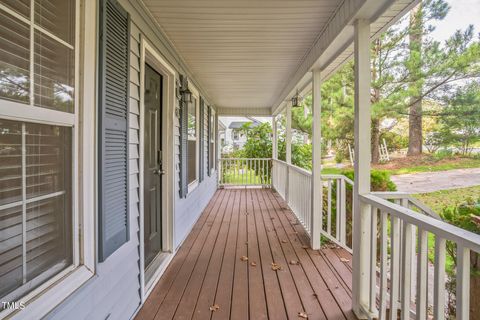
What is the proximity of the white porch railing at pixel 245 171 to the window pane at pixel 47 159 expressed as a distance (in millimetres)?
7167

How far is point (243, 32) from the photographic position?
273 cm

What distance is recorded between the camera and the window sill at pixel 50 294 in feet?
3.36

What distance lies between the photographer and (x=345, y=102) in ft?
25.0

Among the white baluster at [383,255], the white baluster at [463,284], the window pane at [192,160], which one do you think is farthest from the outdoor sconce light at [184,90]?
the white baluster at [463,284]

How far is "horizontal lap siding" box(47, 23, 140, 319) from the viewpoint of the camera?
136 centimetres

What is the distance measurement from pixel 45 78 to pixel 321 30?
2.40m

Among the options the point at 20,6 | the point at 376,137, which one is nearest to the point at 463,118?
the point at 376,137

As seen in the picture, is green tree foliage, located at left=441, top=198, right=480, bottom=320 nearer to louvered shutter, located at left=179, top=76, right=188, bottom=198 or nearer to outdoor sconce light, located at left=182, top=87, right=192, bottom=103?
louvered shutter, located at left=179, top=76, right=188, bottom=198

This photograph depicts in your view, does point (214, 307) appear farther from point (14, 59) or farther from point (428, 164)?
point (428, 164)

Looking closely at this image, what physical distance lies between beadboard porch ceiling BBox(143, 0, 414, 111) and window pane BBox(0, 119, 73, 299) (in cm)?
158

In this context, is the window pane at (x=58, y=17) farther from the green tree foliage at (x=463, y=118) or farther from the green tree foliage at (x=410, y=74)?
the green tree foliage at (x=410, y=74)

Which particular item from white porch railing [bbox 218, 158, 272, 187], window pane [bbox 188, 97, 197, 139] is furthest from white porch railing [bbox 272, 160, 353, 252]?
white porch railing [bbox 218, 158, 272, 187]

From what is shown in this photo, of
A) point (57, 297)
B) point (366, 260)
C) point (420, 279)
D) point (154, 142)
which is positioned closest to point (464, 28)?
point (366, 260)

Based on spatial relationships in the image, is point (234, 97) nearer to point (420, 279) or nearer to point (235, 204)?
Answer: point (235, 204)
